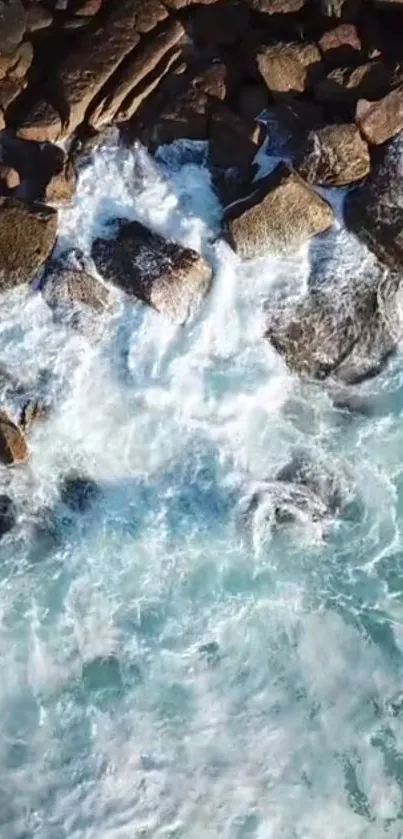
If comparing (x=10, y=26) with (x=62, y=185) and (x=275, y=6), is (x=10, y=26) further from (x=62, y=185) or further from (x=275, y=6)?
(x=275, y=6)

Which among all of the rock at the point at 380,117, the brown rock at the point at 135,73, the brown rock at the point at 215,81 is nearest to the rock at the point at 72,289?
the brown rock at the point at 135,73

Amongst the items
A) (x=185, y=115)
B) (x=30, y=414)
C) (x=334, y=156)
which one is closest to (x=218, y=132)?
(x=185, y=115)

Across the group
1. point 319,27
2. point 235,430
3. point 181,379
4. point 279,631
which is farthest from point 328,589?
point 319,27

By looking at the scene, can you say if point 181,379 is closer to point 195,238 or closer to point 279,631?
point 195,238

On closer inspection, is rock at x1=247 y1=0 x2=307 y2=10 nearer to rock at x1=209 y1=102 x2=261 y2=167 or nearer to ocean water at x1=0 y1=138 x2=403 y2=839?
rock at x1=209 y1=102 x2=261 y2=167

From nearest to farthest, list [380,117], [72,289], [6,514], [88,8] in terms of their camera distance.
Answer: [6,514] < [72,289] < [380,117] < [88,8]
